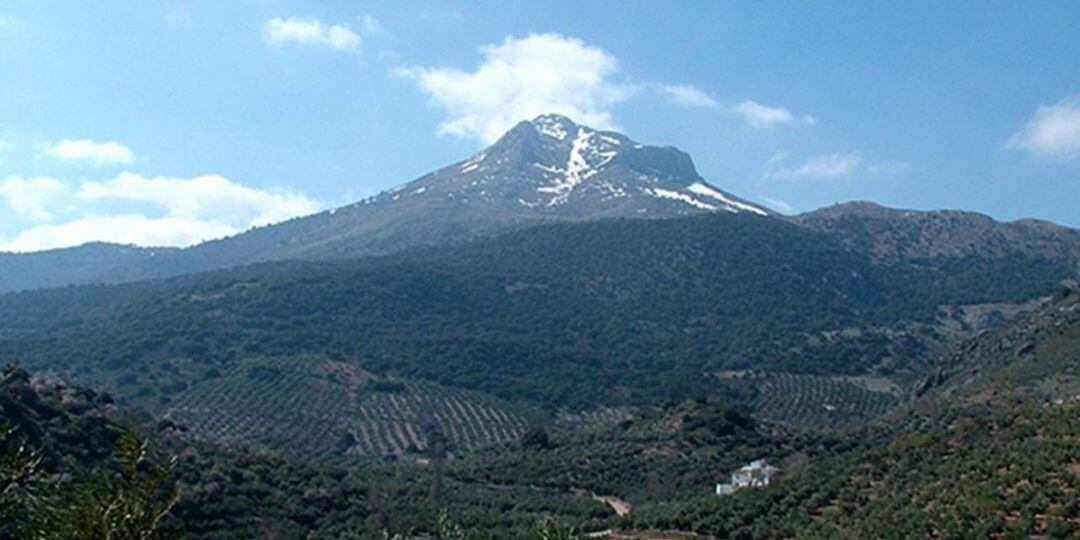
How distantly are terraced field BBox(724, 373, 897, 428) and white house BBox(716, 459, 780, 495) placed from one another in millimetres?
35206

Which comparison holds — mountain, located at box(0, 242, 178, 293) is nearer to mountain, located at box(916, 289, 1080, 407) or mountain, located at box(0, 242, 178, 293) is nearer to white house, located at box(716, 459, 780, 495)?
mountain, located at box(916, 289, 1080, 407)

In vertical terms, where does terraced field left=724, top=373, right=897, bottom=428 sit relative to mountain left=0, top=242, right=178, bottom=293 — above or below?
below

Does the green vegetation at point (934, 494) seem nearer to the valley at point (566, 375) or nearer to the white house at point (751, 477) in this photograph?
the valley at point (566, 375)

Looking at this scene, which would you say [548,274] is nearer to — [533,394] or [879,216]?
[533,394]

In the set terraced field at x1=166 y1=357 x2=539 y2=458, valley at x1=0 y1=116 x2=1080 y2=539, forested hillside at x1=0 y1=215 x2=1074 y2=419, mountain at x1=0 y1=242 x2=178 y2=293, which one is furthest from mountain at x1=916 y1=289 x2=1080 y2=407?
mountain at x1=0 y1=242 x2=178 y2=293

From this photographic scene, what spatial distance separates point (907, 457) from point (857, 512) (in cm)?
519

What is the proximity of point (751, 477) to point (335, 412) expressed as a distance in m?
40.3

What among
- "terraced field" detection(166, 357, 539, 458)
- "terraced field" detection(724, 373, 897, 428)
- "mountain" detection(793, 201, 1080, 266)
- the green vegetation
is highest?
"mountain" detection(793, 201, 1080, 266)

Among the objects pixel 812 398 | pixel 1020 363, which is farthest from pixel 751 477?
pixel 812 398

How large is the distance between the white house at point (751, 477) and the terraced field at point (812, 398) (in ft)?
116

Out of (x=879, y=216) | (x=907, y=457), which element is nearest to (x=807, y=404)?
(x=907, y=457)

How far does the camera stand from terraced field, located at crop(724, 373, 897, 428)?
272 ft

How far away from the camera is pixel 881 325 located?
11825 centimetres

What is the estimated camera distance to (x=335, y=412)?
247 ft
